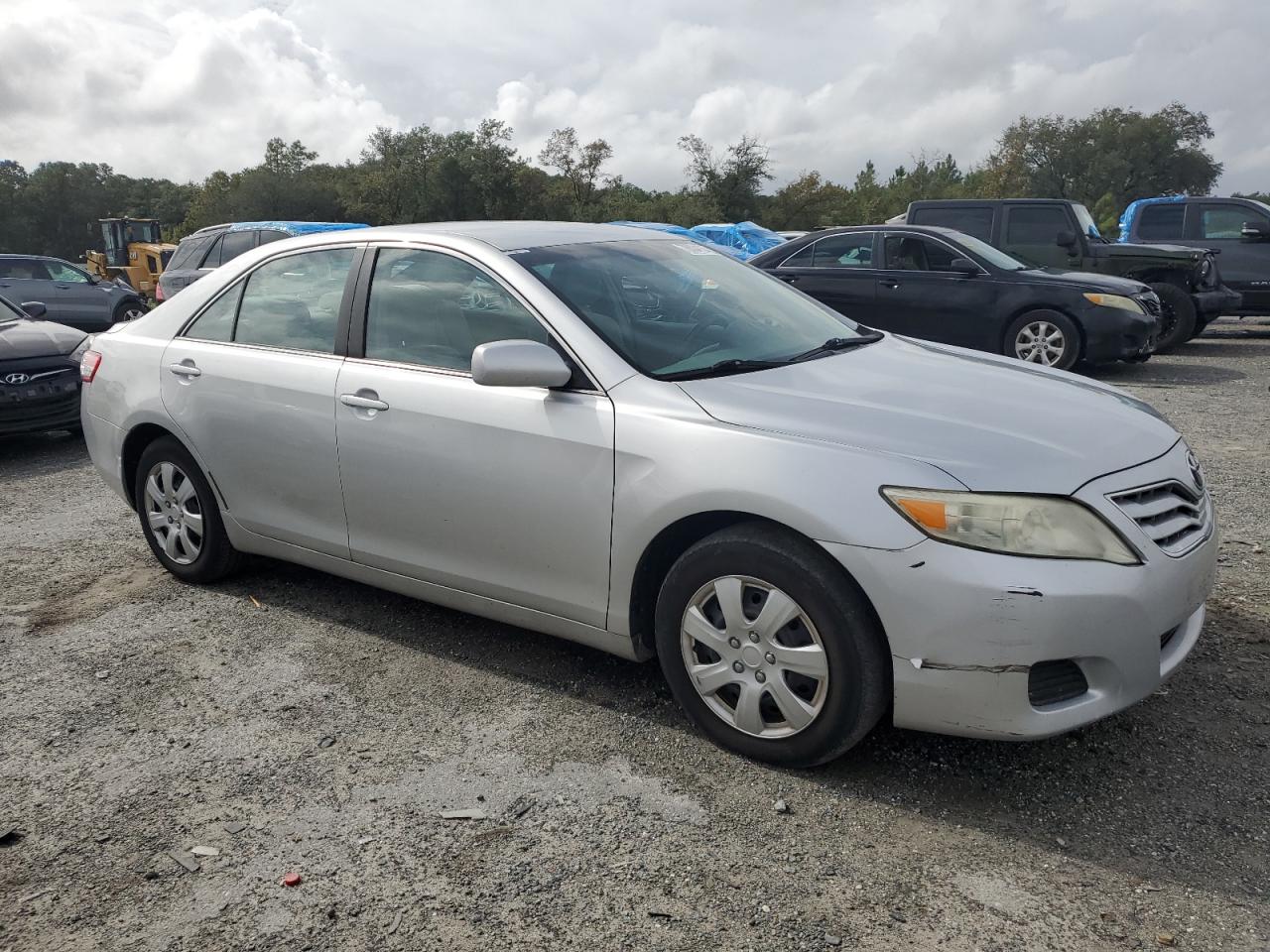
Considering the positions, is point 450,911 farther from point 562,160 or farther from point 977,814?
point 562,160

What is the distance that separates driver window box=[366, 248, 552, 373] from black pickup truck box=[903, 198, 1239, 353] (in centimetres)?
994

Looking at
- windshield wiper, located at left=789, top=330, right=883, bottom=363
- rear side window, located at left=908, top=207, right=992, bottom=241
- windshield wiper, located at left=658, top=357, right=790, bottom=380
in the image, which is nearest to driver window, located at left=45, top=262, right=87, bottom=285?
rear side window, located at left=908, top=207, right=992, bottom=241

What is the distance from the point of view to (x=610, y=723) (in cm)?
338

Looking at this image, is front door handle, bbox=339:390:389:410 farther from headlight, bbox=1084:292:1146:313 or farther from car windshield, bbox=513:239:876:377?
headlight, bbox=1084:292:1146:313

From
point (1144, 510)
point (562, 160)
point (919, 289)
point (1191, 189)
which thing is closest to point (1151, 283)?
point (919, 289)

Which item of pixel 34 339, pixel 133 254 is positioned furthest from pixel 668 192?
pixel 34 339

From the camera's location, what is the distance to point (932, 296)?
34.1 feet

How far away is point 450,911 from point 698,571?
112cm

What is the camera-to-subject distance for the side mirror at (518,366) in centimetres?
319

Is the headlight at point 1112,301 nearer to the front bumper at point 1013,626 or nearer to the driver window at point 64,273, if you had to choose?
the front bumper at point 1013,626

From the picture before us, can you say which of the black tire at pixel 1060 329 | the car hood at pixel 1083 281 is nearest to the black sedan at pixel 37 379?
the black tire at pixel 1060 329

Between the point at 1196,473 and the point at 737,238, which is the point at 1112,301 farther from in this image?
the point at 737,238

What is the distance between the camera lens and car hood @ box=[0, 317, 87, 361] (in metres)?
8.20

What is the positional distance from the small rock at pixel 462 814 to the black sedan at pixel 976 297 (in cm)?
864
